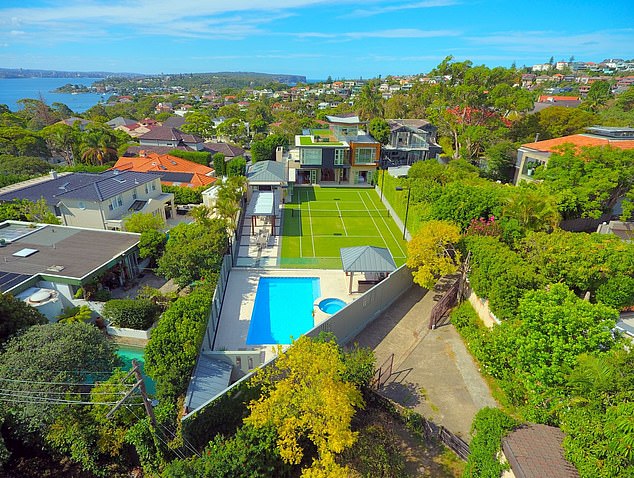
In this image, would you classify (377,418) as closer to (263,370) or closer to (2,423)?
(263,370)

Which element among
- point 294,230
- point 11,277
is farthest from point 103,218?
point 294,230

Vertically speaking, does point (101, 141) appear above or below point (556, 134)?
below

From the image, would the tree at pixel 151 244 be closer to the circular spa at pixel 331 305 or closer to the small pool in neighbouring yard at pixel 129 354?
the small pool in neighbouring yard at pixel 129 354

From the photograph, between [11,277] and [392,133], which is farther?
[392,133]

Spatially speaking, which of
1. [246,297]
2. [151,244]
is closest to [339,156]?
[151,244]

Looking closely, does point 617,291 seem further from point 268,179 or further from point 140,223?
point 140,223
